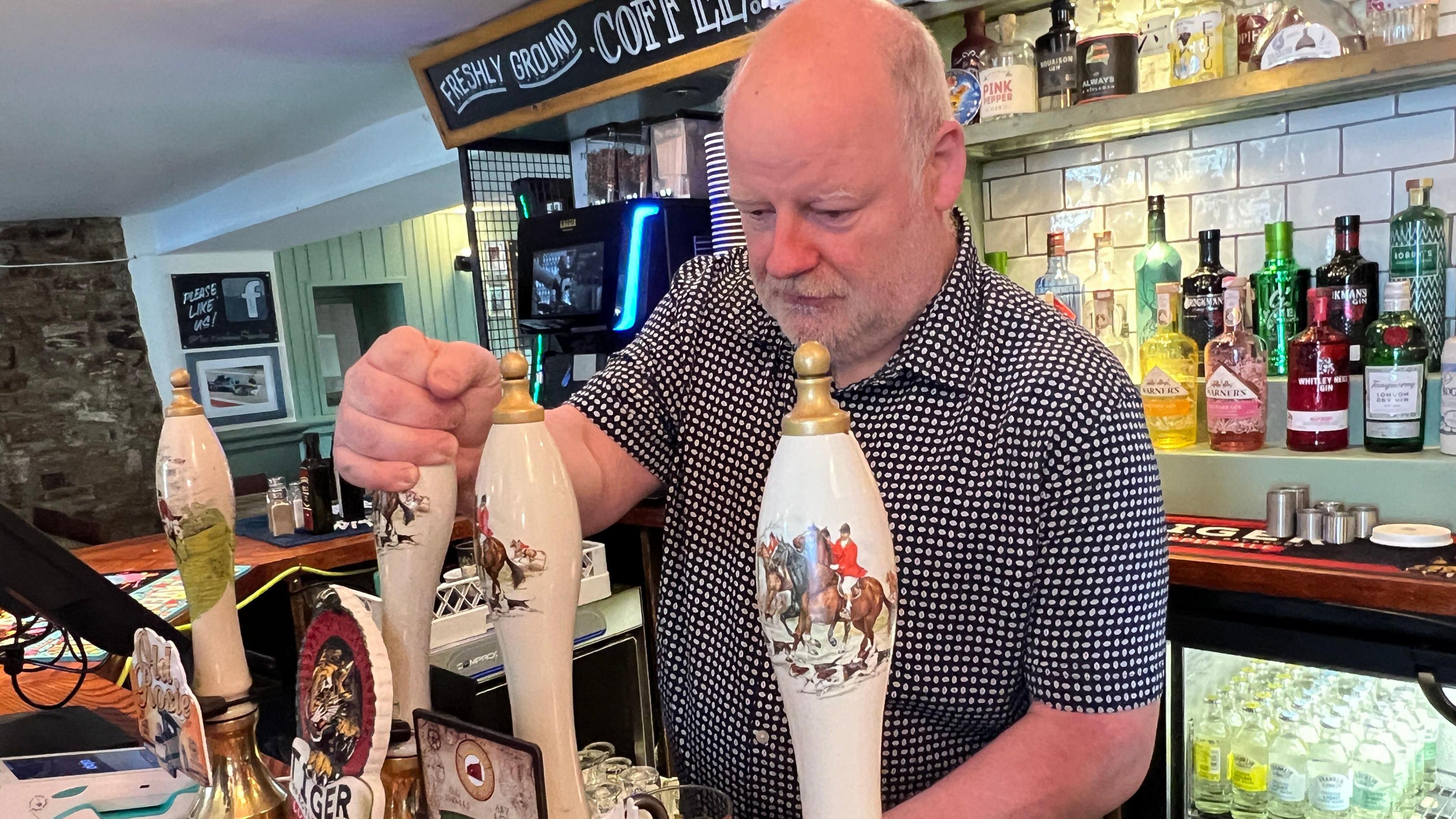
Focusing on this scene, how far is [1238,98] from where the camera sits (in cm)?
176

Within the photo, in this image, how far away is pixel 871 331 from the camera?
0.94m

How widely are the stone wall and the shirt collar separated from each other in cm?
658

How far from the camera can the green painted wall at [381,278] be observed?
22.3 ft

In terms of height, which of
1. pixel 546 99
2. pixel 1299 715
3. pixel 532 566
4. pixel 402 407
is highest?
pixel 546 99

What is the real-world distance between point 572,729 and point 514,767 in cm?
13

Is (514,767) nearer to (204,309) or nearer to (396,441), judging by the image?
(396,441)

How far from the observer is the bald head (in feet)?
2.61

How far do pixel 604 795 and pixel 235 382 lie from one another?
21.8 feet

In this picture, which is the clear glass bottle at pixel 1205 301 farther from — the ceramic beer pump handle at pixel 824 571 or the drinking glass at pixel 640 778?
the ceramic beer pump handle at pixel 824 571

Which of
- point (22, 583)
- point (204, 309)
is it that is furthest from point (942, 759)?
point (204, 309)

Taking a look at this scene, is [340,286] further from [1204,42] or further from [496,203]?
[1204,42]

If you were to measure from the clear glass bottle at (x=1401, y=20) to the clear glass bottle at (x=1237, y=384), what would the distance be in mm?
468

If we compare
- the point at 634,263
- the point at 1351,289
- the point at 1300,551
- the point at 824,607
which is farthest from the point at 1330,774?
the point at 634,263

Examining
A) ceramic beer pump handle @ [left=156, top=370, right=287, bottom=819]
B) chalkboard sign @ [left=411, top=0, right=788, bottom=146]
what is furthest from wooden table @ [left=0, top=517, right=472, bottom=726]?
chalkboard sign @ [left=411, top=0, right=788, bottom=146]
